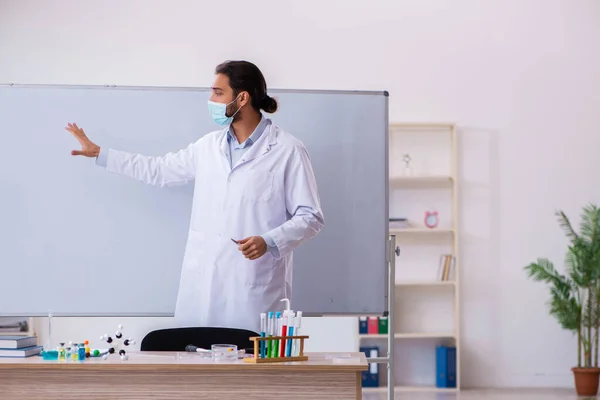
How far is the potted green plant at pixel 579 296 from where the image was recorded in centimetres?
627

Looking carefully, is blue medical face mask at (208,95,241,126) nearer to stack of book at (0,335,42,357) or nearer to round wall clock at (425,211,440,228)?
stack of book at (0,335,42,357)

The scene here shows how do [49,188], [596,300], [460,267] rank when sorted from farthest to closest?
[460,267] → [596,300] → [49,188]

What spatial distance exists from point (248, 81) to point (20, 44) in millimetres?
3580

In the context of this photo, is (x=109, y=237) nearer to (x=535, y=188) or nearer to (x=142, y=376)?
(x=142, y=376)

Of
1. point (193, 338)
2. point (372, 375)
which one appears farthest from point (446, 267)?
point (193, 338)

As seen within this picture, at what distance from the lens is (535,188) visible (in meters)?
6.73

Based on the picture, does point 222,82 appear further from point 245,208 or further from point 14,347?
point 14,347

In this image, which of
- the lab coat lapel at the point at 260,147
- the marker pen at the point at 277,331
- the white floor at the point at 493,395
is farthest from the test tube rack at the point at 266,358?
the white floor at the point at 493,395

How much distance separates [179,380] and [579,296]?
460 cm

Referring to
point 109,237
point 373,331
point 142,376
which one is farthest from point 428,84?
point 142,376

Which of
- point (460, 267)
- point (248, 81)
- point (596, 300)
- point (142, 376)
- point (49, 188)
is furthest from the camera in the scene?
point (460, 267)

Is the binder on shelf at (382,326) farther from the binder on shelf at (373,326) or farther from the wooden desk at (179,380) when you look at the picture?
the wooden desk at (179,380)

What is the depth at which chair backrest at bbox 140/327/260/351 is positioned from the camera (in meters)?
3.14

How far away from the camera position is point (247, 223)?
3717 millimetres
